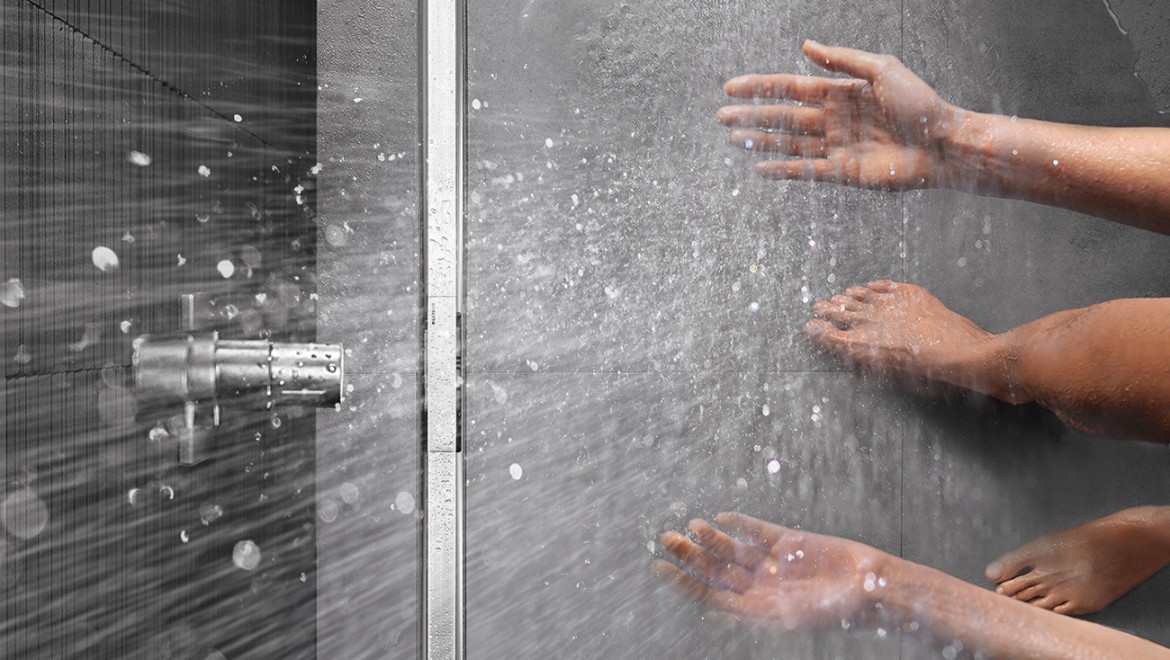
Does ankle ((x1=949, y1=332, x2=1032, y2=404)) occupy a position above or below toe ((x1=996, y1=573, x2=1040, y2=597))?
above

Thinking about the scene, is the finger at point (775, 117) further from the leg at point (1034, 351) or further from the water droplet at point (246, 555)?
the water droplet at point (246, 555)

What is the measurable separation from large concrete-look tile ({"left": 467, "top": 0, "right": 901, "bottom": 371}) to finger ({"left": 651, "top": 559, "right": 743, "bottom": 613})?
15 cm

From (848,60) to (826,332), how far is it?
0.66 ft

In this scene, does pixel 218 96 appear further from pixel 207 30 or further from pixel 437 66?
pixel 437 66

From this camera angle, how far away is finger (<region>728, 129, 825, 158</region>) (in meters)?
0.54

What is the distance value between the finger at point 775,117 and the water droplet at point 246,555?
0.46m

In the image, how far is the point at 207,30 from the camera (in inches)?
18.4

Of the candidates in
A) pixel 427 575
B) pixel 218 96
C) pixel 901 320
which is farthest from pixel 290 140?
pixel 901 320

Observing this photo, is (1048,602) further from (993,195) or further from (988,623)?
(993,195)

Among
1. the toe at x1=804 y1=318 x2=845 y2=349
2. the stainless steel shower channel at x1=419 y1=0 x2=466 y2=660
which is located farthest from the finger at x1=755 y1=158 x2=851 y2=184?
the stainless steel shower channel at x1=419 y1=0 x2=466 y2=660

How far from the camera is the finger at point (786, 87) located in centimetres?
54

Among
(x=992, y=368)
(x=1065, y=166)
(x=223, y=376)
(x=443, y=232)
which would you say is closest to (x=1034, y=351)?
(x=992, y=368)

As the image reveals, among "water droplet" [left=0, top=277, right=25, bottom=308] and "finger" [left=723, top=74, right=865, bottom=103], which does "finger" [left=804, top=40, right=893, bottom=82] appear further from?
"water droplet" [left=0, top=277, right=25, bottom=308]

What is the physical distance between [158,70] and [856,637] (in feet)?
1.99
